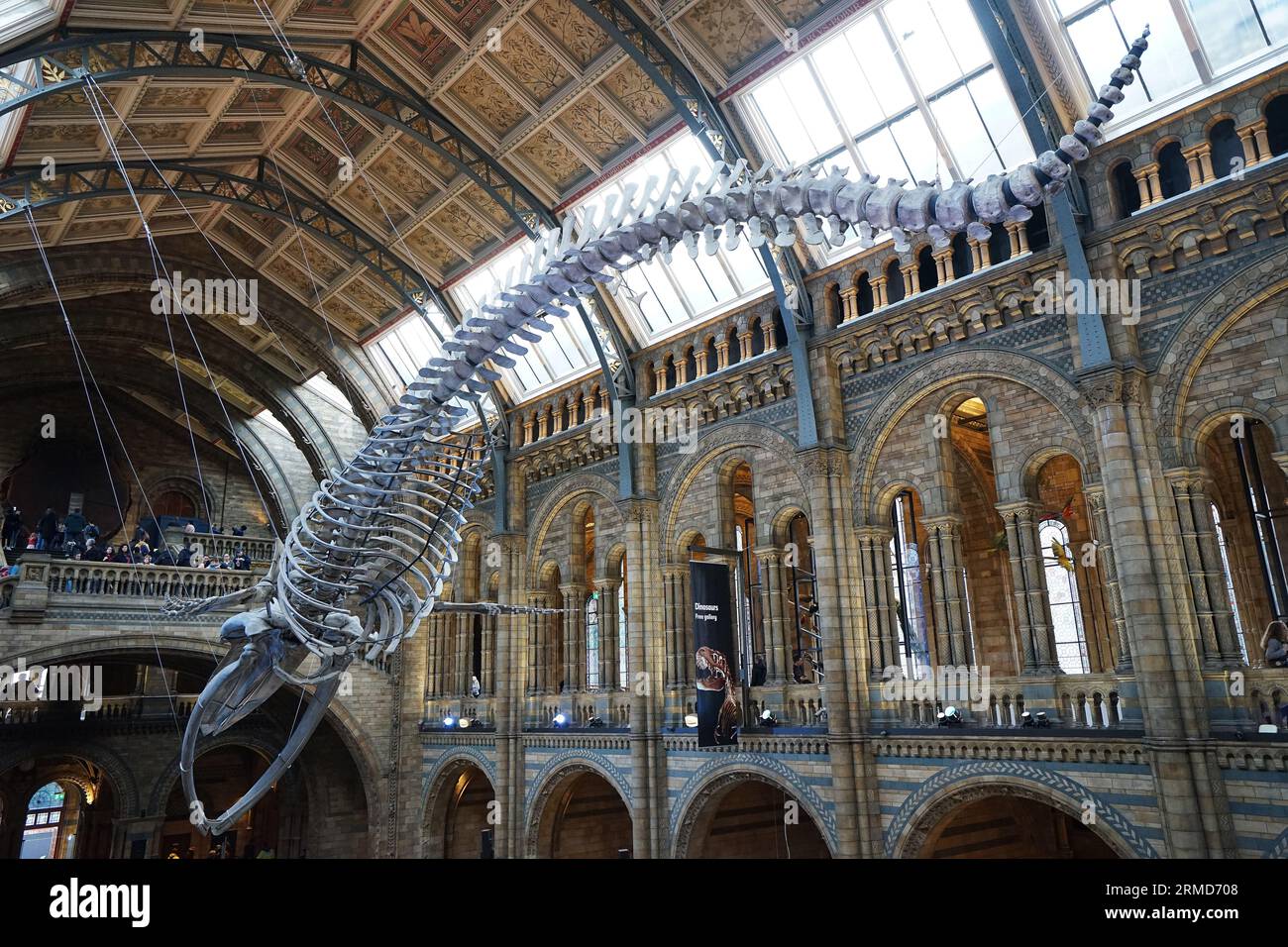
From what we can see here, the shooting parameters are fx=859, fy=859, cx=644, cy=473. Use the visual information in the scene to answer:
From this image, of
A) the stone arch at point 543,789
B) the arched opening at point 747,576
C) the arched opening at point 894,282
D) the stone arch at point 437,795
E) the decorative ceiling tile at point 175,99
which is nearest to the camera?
the arched opening at point 894,282

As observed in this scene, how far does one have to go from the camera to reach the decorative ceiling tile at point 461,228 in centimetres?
2103

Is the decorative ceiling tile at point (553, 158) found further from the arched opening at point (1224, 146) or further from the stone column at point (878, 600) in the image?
the arched opening at point (1224, 146)

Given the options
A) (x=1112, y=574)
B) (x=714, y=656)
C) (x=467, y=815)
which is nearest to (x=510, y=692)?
(x=467, y=815)

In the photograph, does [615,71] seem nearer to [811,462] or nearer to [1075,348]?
[811,462]

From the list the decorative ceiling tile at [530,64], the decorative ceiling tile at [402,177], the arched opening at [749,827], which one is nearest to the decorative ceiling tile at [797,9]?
the decorative ceiling tile at [530,64]

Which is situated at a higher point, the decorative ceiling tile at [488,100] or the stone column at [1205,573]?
the decorative ceiling tile at [488,100]

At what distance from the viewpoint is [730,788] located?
57.0ft

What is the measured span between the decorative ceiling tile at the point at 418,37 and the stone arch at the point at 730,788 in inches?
598

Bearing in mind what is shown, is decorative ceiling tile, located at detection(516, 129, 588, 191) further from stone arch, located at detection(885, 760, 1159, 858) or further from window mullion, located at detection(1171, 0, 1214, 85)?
stone arch, located at detection(885, 760, 1159, 858)

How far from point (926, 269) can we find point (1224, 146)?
4800 millimetres

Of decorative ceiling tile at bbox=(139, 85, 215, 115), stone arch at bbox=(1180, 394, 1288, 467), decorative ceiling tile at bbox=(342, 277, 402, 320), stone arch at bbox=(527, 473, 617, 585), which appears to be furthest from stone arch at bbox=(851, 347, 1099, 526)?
decorative ceiling tile at bbox=(139, 85, 215, 115)

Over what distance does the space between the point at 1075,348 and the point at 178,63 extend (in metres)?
16.1

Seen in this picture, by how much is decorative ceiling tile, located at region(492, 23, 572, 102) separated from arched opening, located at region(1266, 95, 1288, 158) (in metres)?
11.7
